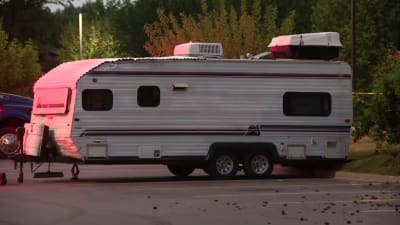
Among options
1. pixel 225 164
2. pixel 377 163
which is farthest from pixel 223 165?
pixel 377 163

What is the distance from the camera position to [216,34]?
1852 inches

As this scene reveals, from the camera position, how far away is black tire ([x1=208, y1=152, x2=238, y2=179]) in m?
22.5

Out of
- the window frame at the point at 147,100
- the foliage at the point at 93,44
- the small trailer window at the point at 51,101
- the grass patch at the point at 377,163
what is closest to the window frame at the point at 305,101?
the grass patch at the point at 377,163

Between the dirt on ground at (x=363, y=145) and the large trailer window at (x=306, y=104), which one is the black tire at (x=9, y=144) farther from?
the dirt on ground at (x=363, y=145)

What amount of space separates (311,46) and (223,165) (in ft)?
12.5

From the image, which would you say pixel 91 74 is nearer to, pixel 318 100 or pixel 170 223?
pixel 318 100

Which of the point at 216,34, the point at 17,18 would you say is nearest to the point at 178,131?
the point at 216,34

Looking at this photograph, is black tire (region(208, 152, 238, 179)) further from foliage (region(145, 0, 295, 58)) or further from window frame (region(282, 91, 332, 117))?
foliage (region(145, 0, 295, 58))

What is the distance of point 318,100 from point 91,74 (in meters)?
5.69

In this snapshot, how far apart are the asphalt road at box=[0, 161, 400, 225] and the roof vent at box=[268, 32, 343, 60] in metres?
3.08

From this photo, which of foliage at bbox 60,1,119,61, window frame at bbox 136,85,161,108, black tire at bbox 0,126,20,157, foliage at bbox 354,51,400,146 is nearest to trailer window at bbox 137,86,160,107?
window frame at bbox 136,85,161,108

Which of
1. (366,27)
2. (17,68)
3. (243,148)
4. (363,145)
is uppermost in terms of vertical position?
(366,27)

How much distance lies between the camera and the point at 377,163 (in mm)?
22891

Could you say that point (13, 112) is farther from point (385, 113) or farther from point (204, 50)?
point (385, 113)
